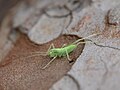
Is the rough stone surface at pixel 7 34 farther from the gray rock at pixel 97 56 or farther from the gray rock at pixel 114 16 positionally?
the gray rock at pixel 114 16

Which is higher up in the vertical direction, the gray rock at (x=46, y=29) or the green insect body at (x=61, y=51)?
the gray rock at (x=46, y=29)

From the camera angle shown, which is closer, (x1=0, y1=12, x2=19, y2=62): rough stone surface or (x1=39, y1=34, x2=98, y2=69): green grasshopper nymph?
(x1=0, y1=12, x2=19, y2=62): rough stone surface

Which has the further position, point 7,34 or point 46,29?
point 46,29

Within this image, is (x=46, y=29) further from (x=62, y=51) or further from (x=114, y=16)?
(x=114, y=16)

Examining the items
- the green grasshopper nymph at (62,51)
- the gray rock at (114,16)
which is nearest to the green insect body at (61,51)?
the green grasshopper nymph at (62,51)

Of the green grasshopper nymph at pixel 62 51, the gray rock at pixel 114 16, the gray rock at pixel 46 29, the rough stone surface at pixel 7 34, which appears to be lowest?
the green grasshopper nymph at pixel 62 51

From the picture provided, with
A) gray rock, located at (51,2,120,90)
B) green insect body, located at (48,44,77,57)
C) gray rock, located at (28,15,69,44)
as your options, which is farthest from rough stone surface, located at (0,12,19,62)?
green insect body, located at (48,44,77,57)

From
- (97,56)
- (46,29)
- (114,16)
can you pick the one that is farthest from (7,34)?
(114,16)

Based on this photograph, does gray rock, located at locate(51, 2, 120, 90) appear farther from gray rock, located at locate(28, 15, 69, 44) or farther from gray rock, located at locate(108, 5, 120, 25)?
gray rock, located at locate(28, 15, 69, 44)
